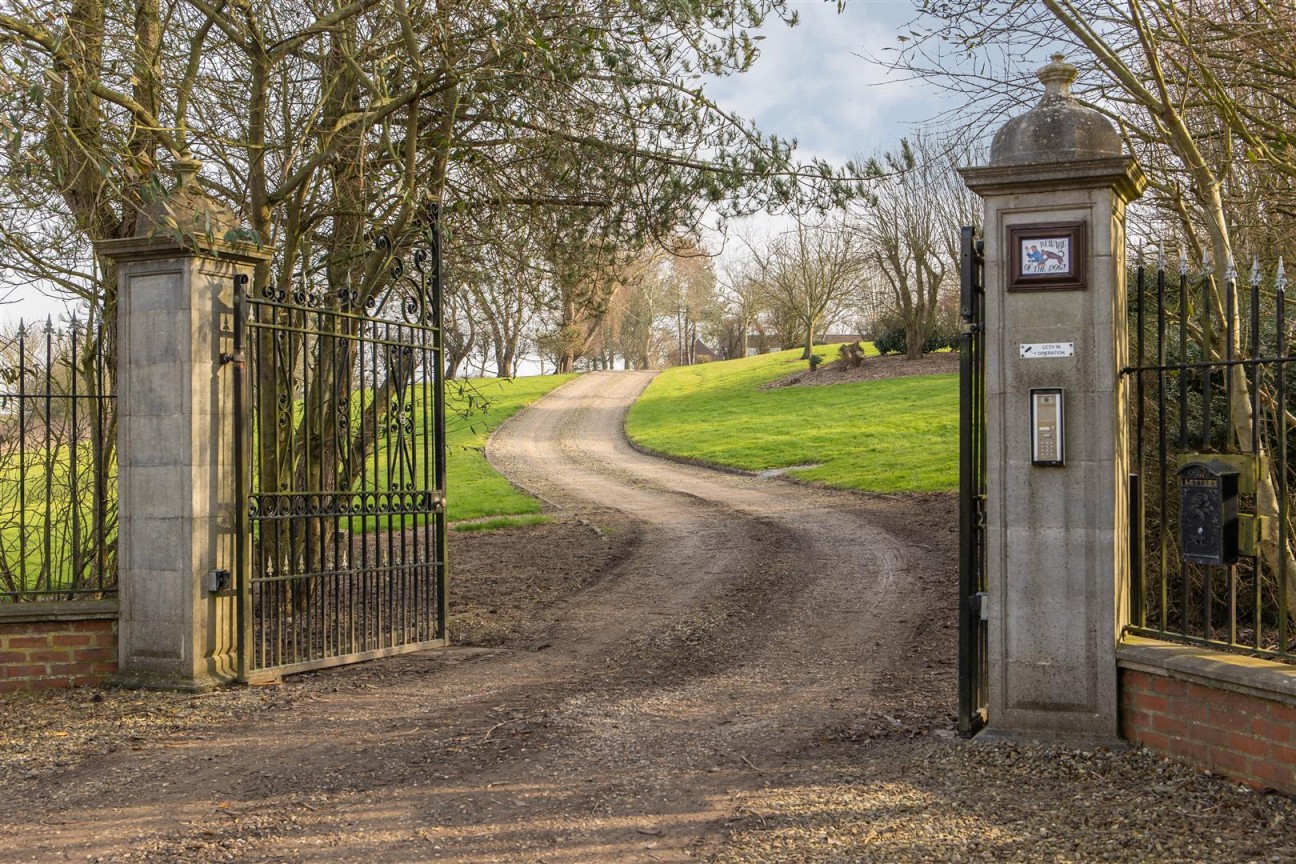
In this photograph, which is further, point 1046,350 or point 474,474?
point 474,474

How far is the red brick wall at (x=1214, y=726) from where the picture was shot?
441 centimetres

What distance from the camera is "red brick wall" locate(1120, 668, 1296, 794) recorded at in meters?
4.41

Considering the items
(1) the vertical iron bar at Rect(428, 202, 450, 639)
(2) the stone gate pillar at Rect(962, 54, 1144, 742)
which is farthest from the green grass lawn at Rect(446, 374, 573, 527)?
(2) the stone gate pillar at Rect(962, 54, 1144, 742)

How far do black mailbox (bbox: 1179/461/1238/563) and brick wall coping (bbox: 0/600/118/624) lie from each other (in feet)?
20.8

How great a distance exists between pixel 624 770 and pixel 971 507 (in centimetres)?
222

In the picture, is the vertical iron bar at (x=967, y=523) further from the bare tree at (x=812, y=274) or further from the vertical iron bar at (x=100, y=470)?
the bare tree at (x=812, y=274)

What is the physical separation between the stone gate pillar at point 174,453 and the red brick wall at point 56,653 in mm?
177

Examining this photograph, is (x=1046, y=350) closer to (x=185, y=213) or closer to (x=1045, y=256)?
(x=1045, y=256)

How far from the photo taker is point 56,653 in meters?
6.94

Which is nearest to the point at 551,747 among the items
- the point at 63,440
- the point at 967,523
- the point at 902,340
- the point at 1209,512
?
the point at 967,523

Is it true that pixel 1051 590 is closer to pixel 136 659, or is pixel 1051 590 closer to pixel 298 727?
pixel 298 727

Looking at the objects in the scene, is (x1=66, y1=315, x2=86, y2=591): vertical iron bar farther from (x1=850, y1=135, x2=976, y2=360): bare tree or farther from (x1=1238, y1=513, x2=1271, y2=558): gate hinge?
(x1=850, y1=135, x2=976, y2=360): bare tree

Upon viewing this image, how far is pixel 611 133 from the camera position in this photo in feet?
31.0

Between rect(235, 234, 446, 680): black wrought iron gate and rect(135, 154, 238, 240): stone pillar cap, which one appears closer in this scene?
rect(135, 154, 238, 240): stone pillar cap
